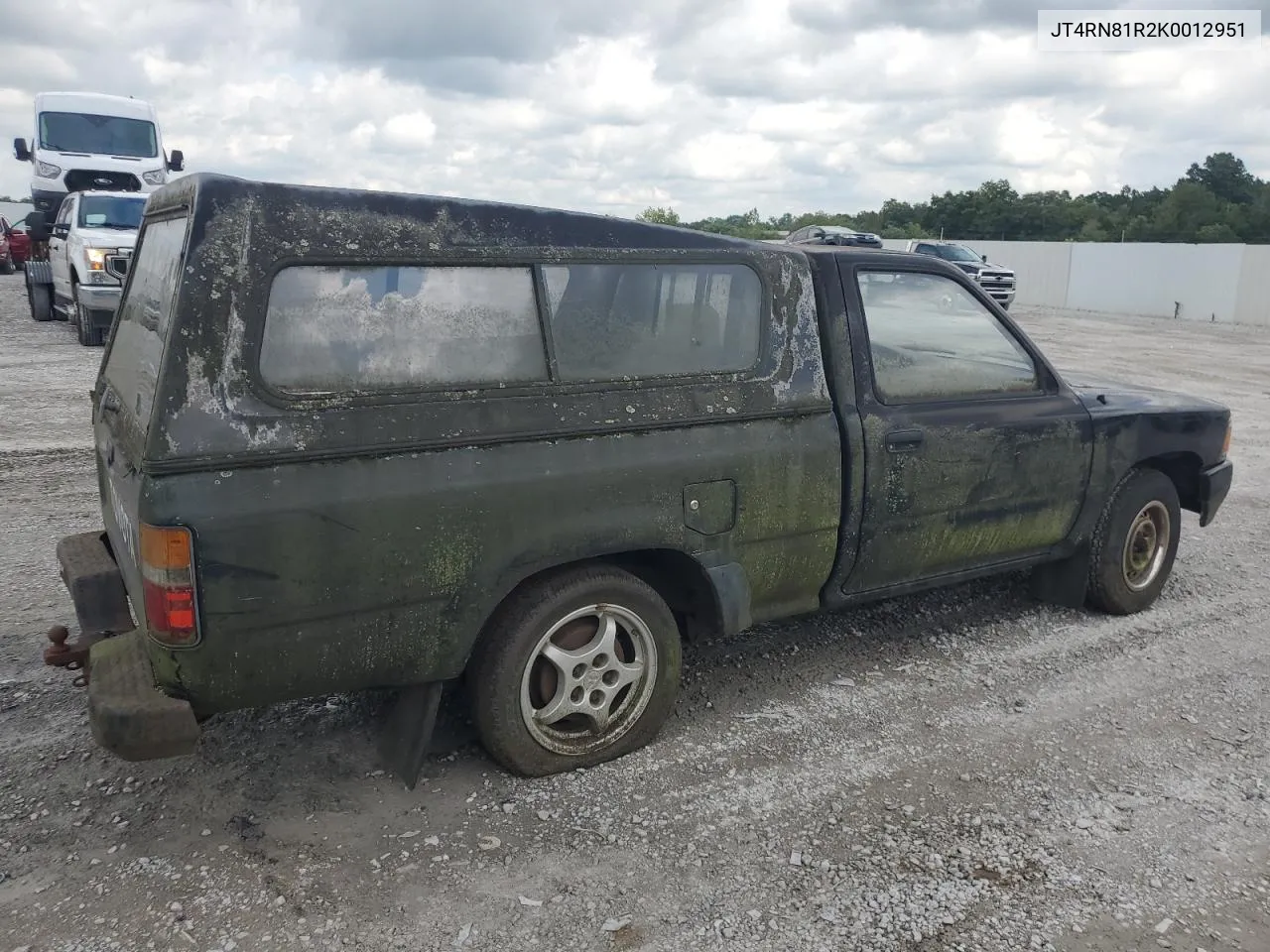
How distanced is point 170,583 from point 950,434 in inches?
112

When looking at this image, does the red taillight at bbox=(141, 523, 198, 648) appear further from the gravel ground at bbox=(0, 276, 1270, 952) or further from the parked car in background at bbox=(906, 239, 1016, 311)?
the parked car in background at bbox=(906, 239, 1016, 311)

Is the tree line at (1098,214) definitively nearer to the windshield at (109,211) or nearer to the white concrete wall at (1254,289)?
the white concrete wall at (1254,289)

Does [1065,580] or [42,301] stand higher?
[42,301]

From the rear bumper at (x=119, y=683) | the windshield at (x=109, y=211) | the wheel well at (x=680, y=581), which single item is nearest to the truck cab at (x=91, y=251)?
the windshield at (x=109, y=211)

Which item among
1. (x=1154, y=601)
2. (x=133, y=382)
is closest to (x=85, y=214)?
(x=133, y=382)

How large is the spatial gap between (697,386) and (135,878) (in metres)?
2.23

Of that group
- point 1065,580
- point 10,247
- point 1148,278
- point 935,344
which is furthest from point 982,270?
point 10,247

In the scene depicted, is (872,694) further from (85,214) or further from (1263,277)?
(1263,277)

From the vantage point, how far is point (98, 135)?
62.1 feet

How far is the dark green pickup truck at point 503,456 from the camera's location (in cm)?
282

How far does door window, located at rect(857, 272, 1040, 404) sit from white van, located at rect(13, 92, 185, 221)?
1773cm

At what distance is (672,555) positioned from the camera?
364 centimetres

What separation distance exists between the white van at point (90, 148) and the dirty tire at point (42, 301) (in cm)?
275

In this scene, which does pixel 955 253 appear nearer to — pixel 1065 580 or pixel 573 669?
pixel 1065 580
